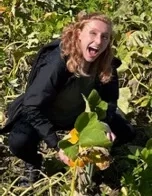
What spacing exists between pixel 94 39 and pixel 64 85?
0.73ft

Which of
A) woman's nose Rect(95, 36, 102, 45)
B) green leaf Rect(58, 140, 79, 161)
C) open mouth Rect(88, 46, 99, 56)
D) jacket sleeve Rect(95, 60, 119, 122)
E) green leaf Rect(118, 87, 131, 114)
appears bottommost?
green leaf Rect(118, 87, 131, 114)

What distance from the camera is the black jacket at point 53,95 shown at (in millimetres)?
2430

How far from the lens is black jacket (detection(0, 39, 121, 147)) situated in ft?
7.97

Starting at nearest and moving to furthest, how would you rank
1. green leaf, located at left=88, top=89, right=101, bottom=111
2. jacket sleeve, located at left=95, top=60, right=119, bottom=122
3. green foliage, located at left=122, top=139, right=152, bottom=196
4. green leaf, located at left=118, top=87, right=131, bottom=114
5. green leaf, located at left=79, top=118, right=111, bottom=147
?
green leaf, located at left=79, top=118, right=111, bottom=147
green leaf, located at left=88, top=89, right=101, bottom=111
green foliage, located at left=122, top=139, right=152, bottom=196
jacket sleeve, located at left=95, top=60, right=119, bottom=122
green leaf, located at left=118, top=87, right=131, bottom=114

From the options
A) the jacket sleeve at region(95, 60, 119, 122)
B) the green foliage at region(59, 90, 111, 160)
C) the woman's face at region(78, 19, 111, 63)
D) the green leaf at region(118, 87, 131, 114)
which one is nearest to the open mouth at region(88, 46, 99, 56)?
A: the woman's face at region(78, 19, 111, 63)

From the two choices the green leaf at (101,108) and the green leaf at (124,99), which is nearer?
the green leaf at (101,108)

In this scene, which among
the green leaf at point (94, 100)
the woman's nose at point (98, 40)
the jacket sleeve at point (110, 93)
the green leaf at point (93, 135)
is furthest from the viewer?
the jacket sleeve at point (110, 93)

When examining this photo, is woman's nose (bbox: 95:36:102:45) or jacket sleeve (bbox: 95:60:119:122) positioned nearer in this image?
woman's nose (bbox: 95:36:102:45)

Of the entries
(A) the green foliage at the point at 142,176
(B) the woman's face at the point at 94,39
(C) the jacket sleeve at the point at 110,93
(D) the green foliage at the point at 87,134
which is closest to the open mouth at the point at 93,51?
(B) the woman's face at the point at 94,39

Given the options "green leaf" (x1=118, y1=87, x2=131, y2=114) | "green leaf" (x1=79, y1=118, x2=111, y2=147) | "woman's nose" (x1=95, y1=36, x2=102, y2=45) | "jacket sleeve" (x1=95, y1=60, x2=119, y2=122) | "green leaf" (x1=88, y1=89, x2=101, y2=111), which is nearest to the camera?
"green leaf" (x1=79, y1=118, x2=111, y2=147)

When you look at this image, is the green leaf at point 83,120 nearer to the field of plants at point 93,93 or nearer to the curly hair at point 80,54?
the field of plants at point 93,93

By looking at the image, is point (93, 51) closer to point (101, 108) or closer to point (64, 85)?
point (64, 85)

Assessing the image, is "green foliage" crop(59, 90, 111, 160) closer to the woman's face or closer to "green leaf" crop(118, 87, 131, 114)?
the woman's face

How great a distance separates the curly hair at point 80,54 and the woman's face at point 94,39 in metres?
0.02
